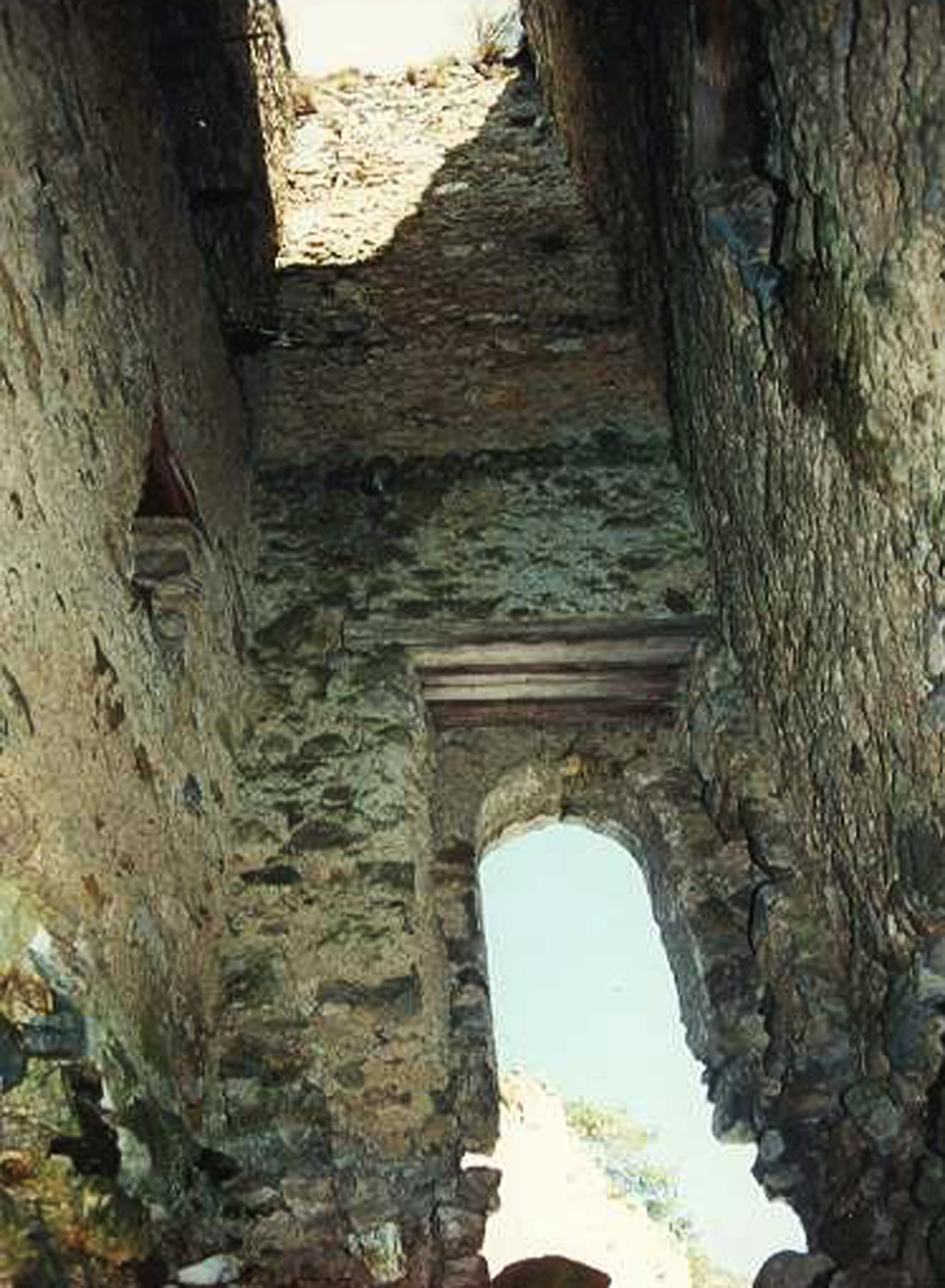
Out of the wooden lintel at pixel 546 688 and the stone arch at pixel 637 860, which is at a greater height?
the wooden lintel at pixel 546 688

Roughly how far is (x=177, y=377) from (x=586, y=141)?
283 cm

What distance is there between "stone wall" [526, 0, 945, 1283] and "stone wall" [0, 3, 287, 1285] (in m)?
1.74

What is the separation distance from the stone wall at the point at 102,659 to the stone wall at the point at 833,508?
1745 millimetres

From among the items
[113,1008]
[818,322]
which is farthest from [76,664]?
[818,322]

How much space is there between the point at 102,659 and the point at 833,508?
1.99 meters

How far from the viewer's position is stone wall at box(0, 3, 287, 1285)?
272cm

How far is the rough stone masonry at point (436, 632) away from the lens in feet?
9.52

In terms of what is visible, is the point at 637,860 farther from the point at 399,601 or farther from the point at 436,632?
the point at 399,601

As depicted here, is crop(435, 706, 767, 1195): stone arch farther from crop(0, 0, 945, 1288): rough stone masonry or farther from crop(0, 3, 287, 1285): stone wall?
crop(0, 3, 287, 1285): stone wall

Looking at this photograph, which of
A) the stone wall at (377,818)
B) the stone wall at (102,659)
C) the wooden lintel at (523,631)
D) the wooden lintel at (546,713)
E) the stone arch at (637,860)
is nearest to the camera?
the stone wall at (102,659)

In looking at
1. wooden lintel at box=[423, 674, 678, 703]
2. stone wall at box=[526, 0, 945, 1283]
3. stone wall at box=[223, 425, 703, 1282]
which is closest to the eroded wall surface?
stone wall at box=[223, 425, 703, 1282]

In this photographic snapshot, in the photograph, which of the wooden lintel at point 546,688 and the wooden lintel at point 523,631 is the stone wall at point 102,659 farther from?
the wooden lintel at point 546,688

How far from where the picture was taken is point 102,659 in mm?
3361

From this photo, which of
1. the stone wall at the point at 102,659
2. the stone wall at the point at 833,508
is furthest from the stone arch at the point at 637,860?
the stone wall at the point at 102,659
